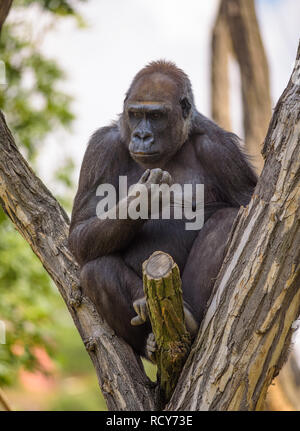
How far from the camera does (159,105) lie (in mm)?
4102

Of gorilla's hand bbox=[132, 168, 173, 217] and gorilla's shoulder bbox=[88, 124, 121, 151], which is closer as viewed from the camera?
gorilla's hand bbox=[132, 168, 173, 217]

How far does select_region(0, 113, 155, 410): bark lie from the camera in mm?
3564

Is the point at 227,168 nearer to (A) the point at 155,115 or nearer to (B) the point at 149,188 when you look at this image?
(A) the point at 155,115

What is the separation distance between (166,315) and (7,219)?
4196 mm

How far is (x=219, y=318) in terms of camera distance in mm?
3117

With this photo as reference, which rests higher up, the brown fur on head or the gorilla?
the brown fur on head

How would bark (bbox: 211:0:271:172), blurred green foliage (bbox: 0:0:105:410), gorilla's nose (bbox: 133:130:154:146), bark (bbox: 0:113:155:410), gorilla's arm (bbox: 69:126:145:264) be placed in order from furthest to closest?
bark (bbox: 211:0:271:172) → blurred green foliage (bbox: 0:0:105:410) → gorilla's nose (bbox: 133:130:154:146) → gorilla's arm (bbox: 69:126:145:264) → bark (bbox: 0:113:155:410)

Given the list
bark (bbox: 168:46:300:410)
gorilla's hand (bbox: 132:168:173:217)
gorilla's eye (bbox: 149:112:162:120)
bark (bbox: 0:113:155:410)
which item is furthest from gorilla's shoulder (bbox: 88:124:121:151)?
bark (bbox: 168:46:300:410)

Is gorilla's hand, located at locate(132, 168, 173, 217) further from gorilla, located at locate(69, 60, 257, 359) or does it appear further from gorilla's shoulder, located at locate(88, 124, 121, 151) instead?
gorilla's shoulder, located at locate(88, 124, 121, 151)

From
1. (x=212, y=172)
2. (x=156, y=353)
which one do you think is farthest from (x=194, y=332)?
(x=212, y=172)

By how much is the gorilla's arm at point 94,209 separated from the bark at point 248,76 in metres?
4.12

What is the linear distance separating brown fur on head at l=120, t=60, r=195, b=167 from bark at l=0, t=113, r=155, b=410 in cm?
69

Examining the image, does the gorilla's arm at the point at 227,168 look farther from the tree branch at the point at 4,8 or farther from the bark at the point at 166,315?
the tree branch at the point at 4,8
